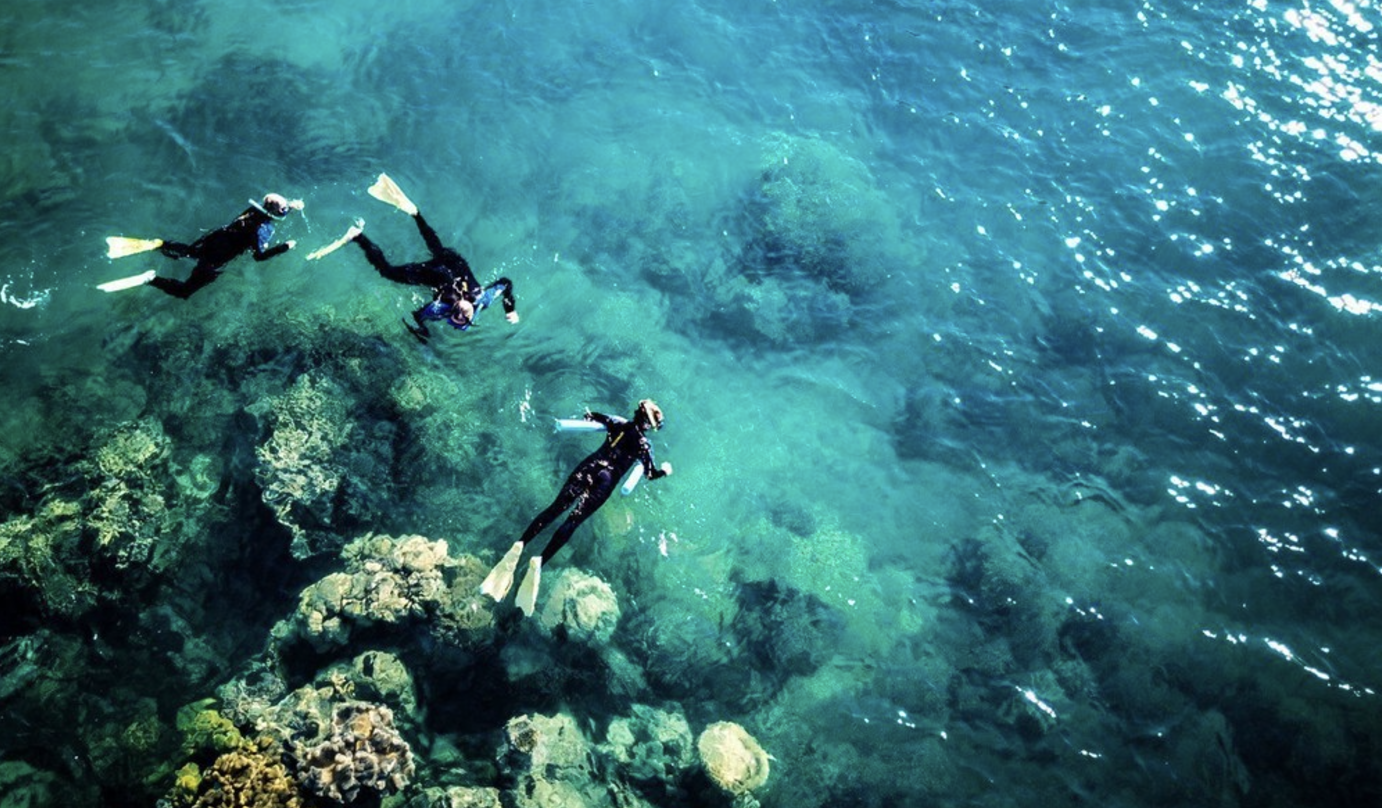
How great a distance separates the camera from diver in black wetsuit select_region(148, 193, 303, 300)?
9758 mm

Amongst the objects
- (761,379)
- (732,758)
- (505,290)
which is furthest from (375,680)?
(761,379)

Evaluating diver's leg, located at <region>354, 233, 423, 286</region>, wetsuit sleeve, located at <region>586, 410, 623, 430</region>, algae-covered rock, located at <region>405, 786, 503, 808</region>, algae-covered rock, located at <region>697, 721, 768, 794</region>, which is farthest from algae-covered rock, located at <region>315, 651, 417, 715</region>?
Result: diver's leg, located at <region>354, 233, 423, 286</region>


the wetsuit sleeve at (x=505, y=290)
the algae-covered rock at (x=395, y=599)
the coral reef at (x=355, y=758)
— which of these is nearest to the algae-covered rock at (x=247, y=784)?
the coral reef at (x=355, y=758)

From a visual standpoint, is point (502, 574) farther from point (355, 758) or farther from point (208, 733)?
point (208, 733)

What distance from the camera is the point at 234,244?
10.0 metres

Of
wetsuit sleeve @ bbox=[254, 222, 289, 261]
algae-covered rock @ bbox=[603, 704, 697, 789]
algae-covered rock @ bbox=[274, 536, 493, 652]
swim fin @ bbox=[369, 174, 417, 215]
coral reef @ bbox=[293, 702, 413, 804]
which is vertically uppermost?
swim fin @ bbox=[369, 174, 417, 215]

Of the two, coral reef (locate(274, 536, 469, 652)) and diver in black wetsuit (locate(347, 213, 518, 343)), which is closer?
Answer: coral reef (locate(274, 536, 469, 652))

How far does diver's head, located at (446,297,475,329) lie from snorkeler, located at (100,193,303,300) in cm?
240

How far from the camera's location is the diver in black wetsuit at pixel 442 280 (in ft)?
32.9

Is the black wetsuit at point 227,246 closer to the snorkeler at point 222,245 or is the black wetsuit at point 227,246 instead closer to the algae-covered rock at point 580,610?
the snorkeler at point 222,245

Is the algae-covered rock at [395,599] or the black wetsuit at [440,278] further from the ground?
the black wetsuit at [440,278]

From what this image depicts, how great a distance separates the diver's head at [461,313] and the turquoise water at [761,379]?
158 cm

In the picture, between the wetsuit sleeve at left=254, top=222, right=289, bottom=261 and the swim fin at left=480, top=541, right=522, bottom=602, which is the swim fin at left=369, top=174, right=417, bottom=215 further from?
the swim fin at left=480, top=541, right=522, bottom=602

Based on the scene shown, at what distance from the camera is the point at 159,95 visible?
12.8 metres
